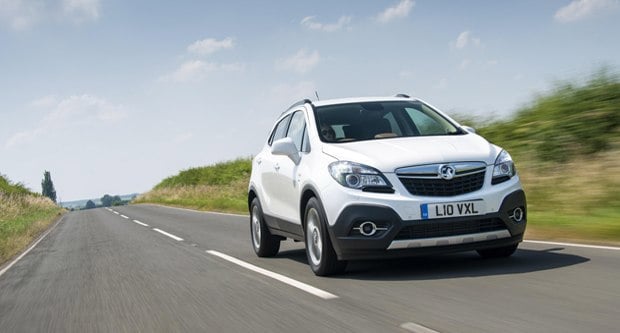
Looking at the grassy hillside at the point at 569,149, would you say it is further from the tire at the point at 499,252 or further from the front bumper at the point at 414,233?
the front bumper at the point at 414,233

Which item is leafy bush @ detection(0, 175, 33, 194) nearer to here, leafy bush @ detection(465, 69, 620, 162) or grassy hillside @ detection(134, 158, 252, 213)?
grassy hillside @ detection(134, 158, 252, 213)

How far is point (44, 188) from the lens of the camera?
6806 inches

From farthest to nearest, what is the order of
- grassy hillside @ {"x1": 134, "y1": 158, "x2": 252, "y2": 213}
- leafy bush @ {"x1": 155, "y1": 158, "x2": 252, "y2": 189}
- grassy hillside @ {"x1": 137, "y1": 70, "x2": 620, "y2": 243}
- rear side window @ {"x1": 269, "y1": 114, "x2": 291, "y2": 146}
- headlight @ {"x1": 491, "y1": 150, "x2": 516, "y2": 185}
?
leafy bush @ {"x1": 155, "y1": 158, "x2": 252, "y2": 189} < grassy hillside @ {"x1": 134, "y1": 158, "x2": 252, "y2": 213} < grassy hillside @ {"x1": 137, "y1": 70, "x2": 620, "y2": 243} < rear side window @ {"x1": 269, "y1": 114, "x2": 291, "y2": 146} < headlight @ {"x1": 491, "y1": 150, "x2": 516, "y2": 185}

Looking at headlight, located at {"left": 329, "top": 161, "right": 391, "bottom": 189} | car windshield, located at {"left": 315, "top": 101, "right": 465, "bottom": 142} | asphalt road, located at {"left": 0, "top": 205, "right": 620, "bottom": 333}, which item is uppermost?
car windshield, located at {"left": 315, "top": 101, "right": 465, "bottom": 142}

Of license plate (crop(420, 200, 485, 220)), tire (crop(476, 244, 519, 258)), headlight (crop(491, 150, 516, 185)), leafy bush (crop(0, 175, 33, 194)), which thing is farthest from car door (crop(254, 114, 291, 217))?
leafy bush (crop(0, 175, 33, 194))

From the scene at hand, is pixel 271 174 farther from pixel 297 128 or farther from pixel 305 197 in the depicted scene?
pixel 305 197

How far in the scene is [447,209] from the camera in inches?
249

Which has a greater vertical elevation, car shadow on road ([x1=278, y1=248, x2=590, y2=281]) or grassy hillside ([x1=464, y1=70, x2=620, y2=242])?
grassy hillside ([x1=464, y1=70, x2=620, y2=242])

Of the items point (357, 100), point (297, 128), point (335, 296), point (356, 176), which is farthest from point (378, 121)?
point (335, 296)

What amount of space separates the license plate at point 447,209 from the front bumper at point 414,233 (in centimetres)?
4

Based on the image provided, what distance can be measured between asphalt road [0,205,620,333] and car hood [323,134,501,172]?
1051mm

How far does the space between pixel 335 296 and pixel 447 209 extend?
4.05 ft

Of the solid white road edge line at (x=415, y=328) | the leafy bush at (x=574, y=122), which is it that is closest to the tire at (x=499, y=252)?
the solid white road edge line at (x=415, y=328)

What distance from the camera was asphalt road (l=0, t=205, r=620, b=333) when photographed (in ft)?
15.9
